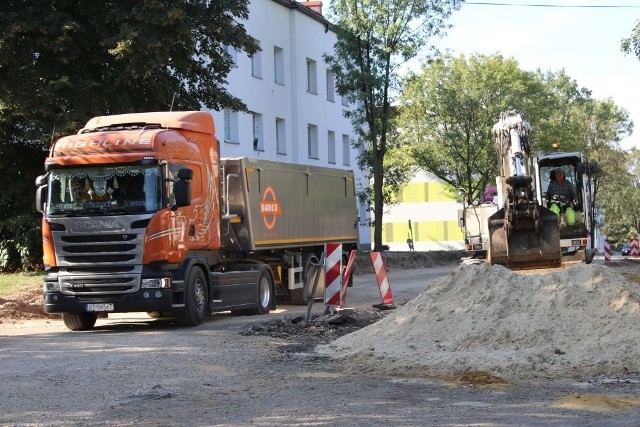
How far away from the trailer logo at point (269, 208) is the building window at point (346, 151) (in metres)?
35.2

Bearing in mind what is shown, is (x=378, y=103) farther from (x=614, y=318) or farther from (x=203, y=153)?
(x=614, y=318)

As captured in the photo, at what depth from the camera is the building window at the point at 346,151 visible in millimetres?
56094

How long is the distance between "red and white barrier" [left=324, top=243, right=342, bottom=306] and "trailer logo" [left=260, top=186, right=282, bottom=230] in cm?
345

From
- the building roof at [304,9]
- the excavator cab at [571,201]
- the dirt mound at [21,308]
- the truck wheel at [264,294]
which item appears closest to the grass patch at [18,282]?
the dirt mound at [21,308]

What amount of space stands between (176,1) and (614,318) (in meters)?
17.0

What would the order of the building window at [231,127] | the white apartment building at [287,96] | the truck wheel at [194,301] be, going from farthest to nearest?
1. the white apartment building at [287,96]
2. the building window at [231,127]
3. the truck wheel at [194,301]

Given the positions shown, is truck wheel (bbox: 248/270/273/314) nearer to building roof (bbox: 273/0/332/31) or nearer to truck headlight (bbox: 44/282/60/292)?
truck headlight (bbox: 44/282/60/292)

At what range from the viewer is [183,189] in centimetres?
1608

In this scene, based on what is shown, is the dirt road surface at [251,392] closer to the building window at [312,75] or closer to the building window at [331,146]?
the building window at [312,75]

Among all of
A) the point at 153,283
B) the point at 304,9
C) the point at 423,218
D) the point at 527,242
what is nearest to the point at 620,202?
the point at 423,218

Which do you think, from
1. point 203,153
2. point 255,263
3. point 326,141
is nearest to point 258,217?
point 255,263

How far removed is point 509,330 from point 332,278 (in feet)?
18.2

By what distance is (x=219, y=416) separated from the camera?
27.7 feet

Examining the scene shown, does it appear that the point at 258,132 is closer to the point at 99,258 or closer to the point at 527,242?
the point at 527,242
